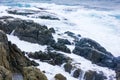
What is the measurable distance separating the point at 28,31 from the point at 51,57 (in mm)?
5599

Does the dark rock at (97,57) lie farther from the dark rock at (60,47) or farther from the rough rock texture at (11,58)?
the rough rock texture at (11,58)

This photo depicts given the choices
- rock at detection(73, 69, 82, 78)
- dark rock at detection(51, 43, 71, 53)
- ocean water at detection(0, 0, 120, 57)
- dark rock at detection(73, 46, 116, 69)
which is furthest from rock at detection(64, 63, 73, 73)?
ocean water at detection(0, 0, 120, 57)

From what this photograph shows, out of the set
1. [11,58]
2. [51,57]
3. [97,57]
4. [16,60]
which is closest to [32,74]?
[11,58]

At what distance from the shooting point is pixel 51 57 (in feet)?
88.1

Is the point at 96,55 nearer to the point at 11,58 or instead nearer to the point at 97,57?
the point at 97,57

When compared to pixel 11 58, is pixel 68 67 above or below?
below

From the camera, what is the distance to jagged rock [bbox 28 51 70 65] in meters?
26.2

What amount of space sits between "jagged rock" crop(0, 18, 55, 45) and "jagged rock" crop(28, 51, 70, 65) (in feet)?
11.2

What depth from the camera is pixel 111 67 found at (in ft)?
87.3

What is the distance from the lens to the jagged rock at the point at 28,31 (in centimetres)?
3076

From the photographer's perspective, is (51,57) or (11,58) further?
(51,57)

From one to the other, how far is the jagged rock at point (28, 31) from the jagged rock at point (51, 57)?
3.40 metres

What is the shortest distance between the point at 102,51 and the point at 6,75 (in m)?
16.7

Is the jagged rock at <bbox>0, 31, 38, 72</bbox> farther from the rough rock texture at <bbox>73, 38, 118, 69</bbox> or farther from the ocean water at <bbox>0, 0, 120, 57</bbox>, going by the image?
the ocean water at <bbox>0, 0, 120, 57</bbox>
